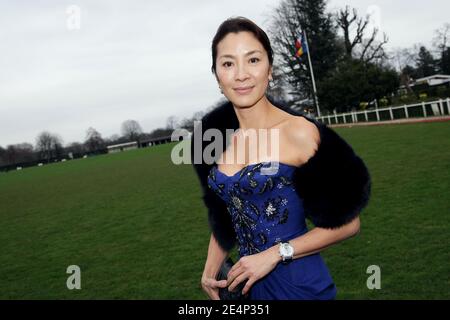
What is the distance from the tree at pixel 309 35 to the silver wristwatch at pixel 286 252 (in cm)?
4592

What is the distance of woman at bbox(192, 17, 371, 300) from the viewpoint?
166 centimetres

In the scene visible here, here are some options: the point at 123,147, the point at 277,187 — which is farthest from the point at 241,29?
the point at 123,147

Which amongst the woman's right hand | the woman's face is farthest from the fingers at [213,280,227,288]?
the woman's face

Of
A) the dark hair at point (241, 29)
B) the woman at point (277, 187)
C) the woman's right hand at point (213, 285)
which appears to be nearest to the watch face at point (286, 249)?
the woman at point (277, 187)

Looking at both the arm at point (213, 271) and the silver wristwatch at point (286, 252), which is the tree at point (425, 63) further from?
the silver wristwatch at point (286, 252)

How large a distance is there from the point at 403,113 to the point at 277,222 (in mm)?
25959

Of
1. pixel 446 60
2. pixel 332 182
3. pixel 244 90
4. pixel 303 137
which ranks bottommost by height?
pixel 332 182

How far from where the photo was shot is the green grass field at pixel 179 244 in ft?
15.5

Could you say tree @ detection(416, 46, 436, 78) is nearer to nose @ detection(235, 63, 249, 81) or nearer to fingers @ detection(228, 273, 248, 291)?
nose @ detection(235, 63, 249, 81)

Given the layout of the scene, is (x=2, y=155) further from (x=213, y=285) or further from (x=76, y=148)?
A: (x=213, y=285)

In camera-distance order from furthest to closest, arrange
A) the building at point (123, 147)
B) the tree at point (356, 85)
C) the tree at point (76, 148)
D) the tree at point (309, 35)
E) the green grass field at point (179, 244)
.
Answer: the tree at point (76, 148) < the building at point (123, 147) < the tree at point (309, 35) < the tree at point (356, 85) < the green grass field at point (179, 244)

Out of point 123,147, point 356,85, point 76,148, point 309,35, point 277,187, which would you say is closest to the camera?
point 277,187

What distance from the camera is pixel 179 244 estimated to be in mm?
6836
